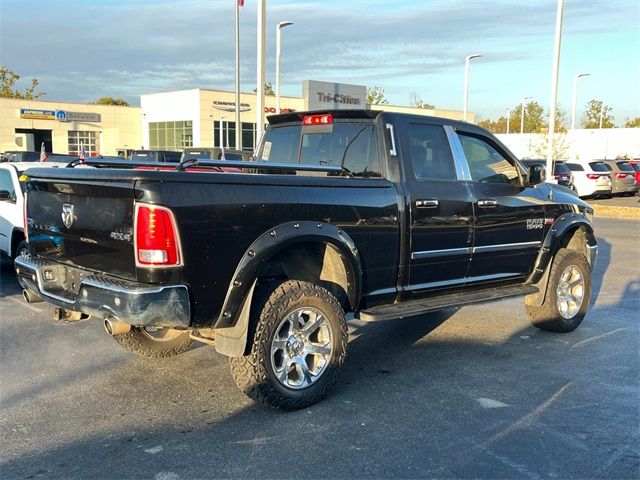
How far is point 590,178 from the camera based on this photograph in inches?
1051

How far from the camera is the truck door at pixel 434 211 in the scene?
494 cm

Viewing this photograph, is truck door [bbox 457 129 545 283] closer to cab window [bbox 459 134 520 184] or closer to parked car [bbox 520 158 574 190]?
cab window [bbox 459 134 520 184]

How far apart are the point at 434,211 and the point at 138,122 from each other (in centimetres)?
5908

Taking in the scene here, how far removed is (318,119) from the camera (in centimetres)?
555

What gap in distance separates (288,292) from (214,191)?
35.9 inches

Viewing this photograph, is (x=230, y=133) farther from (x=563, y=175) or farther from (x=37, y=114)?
(x=563, y=175)

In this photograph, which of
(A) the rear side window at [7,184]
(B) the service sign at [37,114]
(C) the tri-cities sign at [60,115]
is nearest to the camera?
(A) the rear side window at [7,184]

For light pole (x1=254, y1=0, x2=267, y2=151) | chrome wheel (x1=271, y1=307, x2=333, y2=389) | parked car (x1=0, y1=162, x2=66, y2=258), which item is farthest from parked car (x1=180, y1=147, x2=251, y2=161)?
chrome wheel (x1=271, y1=307, x2=333, y2=389)

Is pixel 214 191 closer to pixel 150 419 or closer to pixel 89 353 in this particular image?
pixel 150 419

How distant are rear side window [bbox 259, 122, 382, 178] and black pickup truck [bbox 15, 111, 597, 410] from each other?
0.04ft

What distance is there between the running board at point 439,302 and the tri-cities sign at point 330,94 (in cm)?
2130

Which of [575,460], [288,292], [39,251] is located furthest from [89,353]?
[575,460]

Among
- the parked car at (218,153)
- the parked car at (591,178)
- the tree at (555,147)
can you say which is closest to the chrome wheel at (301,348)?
the parked car at (218,153)

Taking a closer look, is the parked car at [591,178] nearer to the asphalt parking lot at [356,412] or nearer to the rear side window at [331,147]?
the asphalt parking lot at [356,412]
